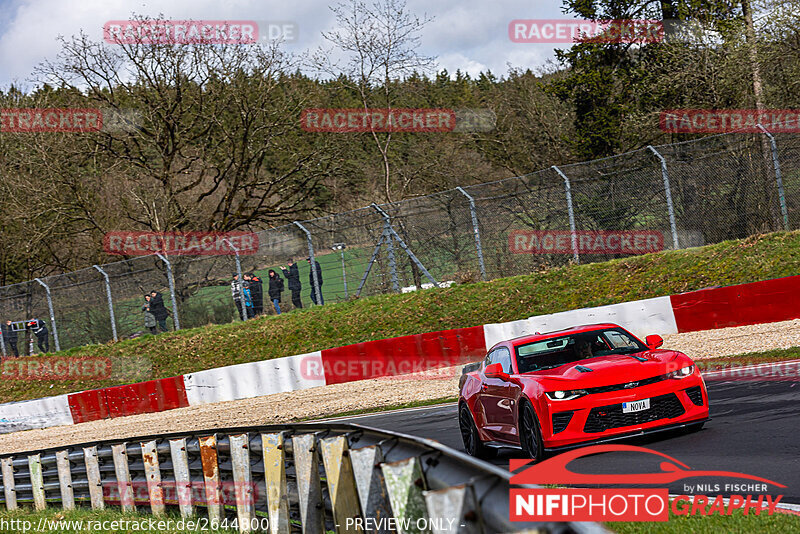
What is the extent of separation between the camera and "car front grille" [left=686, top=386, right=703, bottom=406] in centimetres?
852

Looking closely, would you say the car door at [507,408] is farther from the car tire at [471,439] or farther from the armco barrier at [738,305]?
the armco barrier at [738,305]

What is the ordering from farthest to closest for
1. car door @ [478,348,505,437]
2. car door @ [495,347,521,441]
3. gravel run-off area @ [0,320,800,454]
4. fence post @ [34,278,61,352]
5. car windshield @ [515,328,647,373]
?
fence post @ [34,278,61,352]
gravel run-off area @ [0,320,800,454]
car windshield @ [515,328,647,373]
car door @ [478,348,505,437]
car door @ [495,347,521,441]

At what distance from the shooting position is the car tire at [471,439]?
954cm

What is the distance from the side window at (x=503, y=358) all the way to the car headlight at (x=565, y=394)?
3.69 ft

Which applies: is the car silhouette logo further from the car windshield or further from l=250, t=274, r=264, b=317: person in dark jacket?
l=250, t=274, r=264, b=317: person in dark jacket

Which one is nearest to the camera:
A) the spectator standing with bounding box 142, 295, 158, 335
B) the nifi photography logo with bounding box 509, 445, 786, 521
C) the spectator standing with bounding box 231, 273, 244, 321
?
the nifi photography logo with bounding box 509, 445, 786, 521

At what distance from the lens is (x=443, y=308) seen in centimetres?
2475

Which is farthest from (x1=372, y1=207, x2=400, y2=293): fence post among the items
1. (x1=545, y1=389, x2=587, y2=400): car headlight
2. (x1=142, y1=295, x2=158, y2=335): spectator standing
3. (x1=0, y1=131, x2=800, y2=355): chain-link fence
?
(x1=545, y1=389, x2=587, y2=400): car headlight

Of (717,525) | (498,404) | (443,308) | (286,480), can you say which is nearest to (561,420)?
(498,404)

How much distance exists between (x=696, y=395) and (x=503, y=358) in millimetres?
2104

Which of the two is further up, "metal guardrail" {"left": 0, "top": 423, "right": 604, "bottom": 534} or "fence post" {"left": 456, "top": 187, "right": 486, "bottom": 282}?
"fence post" {"left": 456, "top": 187, "right": 486, "bottom": 282}

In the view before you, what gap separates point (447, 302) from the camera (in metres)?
24.9

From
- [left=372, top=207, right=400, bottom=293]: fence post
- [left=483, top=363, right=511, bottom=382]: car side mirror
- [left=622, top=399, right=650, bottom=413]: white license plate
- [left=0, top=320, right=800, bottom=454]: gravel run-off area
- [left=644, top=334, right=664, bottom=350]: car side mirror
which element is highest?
[left=372, top=207, right=400, bottom=293]: fence post

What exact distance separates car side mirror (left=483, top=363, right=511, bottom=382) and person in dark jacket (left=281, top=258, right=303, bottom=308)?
16.8 m
